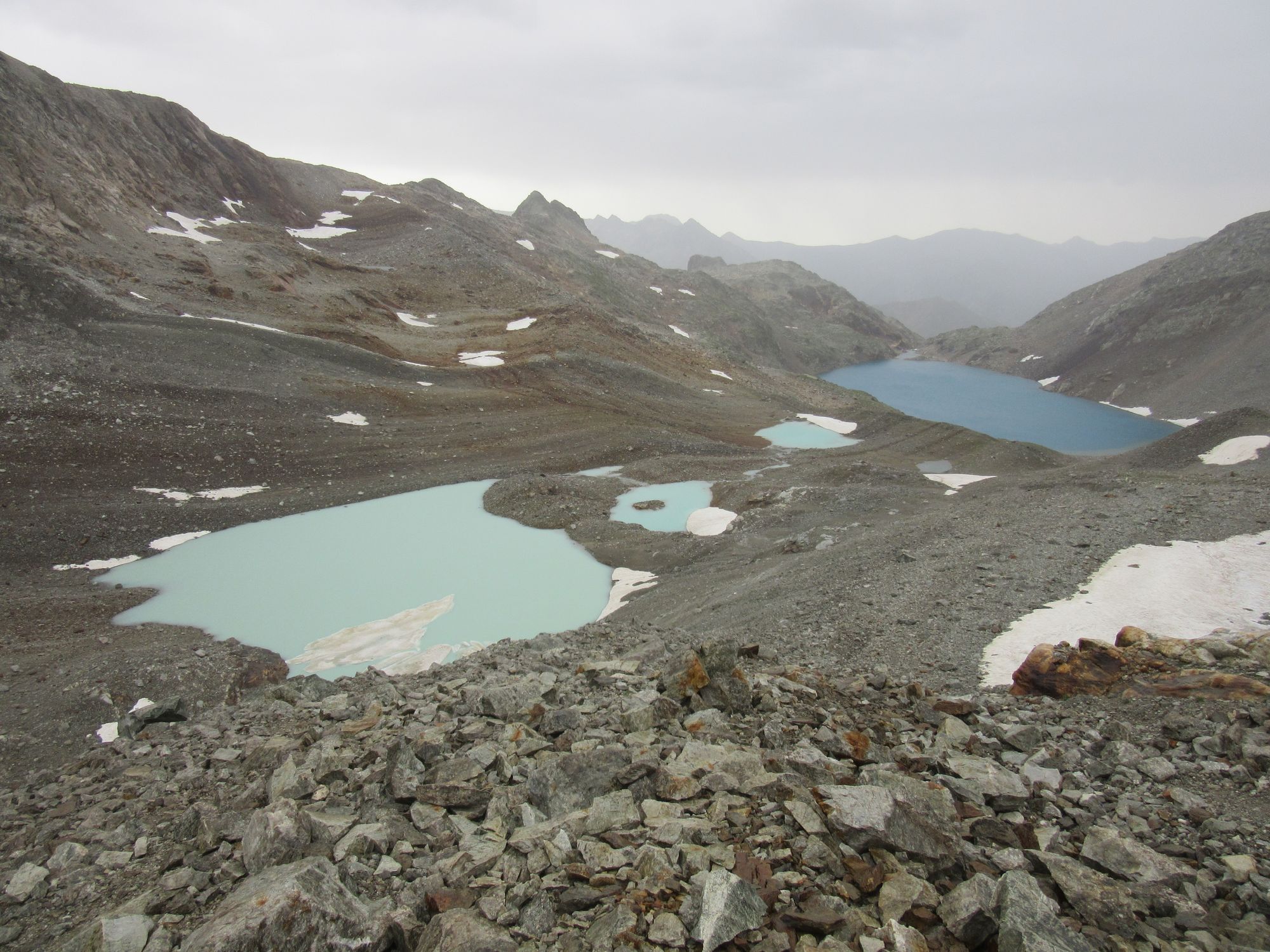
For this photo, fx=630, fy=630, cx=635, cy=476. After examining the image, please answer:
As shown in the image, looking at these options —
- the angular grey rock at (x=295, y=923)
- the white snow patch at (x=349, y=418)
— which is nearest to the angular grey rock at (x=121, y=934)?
the angular grey rock at (x=295, y=923)

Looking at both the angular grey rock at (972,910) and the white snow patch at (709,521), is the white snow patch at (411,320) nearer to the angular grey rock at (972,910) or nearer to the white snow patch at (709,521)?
the white snow patch at (709,521)

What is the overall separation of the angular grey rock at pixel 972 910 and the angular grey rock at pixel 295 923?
384cm

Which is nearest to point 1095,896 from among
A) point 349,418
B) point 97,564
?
point 97,564

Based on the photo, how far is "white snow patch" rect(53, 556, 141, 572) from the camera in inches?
822

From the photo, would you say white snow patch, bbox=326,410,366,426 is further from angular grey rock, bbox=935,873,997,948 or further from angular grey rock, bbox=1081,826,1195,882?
angular grey rock, bbox=1081,826,1195,882

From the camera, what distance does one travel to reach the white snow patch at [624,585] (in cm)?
2000

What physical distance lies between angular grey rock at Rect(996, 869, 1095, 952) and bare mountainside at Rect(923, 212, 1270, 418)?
80.0m

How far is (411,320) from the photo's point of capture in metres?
54.2

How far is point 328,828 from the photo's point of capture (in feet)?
18.4

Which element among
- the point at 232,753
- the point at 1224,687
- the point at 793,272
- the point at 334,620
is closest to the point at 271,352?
the point at 334,620

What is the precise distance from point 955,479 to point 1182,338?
70.0 metres

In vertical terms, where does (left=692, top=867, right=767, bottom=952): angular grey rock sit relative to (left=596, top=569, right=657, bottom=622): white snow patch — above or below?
above

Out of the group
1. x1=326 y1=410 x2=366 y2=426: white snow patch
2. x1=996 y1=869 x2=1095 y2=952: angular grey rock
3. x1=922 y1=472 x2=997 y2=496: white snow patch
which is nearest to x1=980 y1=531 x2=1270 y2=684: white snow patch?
x1=996 y1=869 x2=1095 y2=952: angular grey rock

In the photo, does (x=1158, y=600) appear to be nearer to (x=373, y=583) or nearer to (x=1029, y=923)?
(x=1029, y=923)
